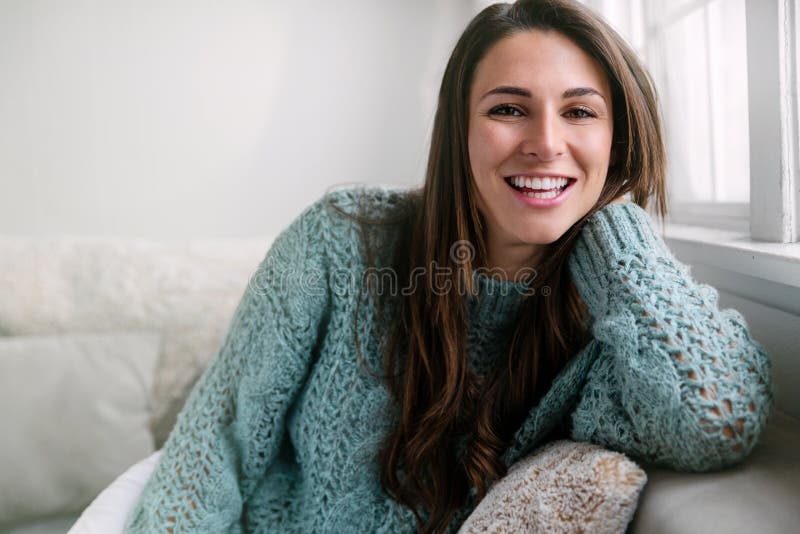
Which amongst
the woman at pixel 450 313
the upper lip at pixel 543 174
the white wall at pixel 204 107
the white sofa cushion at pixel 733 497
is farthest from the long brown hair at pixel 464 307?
the white wall at pixel 204 107

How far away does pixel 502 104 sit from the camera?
0.88 metres

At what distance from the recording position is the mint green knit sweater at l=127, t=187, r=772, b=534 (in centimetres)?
81

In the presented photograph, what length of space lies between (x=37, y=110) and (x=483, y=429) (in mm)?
1653

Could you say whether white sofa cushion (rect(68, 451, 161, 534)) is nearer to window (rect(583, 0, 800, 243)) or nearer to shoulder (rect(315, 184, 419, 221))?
shoulder (rect(315, 184, 419, 221))

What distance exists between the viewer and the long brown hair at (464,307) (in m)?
0.90

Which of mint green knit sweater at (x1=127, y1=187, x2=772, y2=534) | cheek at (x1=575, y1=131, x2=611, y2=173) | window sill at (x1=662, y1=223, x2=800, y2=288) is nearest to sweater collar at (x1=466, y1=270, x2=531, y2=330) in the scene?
mint green knit sweater at (x1=127, y1=187, x2=772, y2=534)

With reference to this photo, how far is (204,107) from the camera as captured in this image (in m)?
1.92

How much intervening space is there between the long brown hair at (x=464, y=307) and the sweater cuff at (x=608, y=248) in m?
0.04

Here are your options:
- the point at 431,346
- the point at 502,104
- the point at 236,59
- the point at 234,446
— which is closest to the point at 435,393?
the point at 431,346

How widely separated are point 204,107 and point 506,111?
1348mm

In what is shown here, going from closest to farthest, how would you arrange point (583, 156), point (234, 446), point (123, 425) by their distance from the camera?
point (583, 156) → point (234, 446) → point (123, 425)

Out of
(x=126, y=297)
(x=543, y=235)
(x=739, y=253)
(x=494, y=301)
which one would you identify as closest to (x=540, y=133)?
(x=543, y=235)

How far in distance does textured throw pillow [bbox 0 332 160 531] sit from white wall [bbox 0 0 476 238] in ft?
2.28

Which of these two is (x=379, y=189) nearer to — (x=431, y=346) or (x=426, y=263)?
(x=426, y=263)
